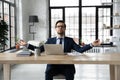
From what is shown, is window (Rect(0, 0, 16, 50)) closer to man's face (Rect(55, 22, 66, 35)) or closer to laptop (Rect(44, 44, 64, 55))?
man's face (Rect(55, 22, 66, 35))

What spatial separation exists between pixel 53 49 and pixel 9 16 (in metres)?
4.84

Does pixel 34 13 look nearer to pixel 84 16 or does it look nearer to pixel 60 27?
pixel 84 16

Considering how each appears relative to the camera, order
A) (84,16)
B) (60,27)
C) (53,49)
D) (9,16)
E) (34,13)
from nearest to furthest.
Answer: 1. (53,49)
2. (60,27)
3. (9,16)
4. (34,13)
5. (84,16)

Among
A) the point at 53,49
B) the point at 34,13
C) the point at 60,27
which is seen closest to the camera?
the point at 53,49

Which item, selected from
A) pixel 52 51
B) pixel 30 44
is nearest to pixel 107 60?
pixel 52 51

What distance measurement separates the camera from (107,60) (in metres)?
3.08

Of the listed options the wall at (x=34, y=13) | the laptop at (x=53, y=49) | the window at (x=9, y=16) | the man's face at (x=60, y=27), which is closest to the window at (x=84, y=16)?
the wall at (x=34, y=13)

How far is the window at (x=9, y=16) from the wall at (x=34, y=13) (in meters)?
0.33

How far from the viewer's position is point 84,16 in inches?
364

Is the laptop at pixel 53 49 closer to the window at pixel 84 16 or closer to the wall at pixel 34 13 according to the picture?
the wall at pixel 34 13

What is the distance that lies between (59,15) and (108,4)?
6.20 ft

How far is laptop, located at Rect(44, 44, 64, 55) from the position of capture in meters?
3.42

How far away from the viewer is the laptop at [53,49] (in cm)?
342

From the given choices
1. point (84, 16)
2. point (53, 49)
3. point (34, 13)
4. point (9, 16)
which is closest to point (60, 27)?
point (53, 49)
